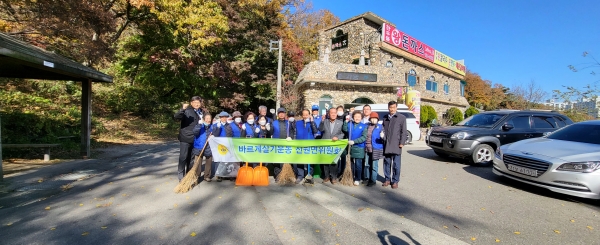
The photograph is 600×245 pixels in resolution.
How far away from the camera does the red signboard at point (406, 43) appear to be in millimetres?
25672

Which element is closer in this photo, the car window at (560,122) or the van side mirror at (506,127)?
the van side mirror at (506,127)

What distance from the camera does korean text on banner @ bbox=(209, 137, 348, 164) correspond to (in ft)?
19.5

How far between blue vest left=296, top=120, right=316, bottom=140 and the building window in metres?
26.3

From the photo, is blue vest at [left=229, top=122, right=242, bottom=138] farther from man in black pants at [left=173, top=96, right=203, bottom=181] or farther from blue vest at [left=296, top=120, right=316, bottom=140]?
blue vest at [left=296, top=120, right=316, bottom=140]

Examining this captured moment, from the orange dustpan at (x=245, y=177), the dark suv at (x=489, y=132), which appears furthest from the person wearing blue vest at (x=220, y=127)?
the dark suv at (x=489, y=132)

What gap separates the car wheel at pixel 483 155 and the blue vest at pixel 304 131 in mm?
5178

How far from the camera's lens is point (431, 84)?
30.1 meters

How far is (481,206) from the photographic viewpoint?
4.93 meters

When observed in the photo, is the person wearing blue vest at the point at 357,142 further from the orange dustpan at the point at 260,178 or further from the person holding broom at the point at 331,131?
the orange dustpan at the point at 260,178

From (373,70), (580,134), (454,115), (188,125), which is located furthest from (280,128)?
(454,115)

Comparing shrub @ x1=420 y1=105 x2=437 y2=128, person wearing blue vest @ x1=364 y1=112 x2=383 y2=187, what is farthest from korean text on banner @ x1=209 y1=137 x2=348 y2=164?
shrub @ x1=420 y1=105 x2=437 y2=128

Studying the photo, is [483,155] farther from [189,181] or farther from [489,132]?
[189,181]

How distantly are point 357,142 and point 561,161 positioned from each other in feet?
11.8

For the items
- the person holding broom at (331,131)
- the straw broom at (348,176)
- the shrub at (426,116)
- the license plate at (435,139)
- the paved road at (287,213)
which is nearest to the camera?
the paved road at (287,213)
